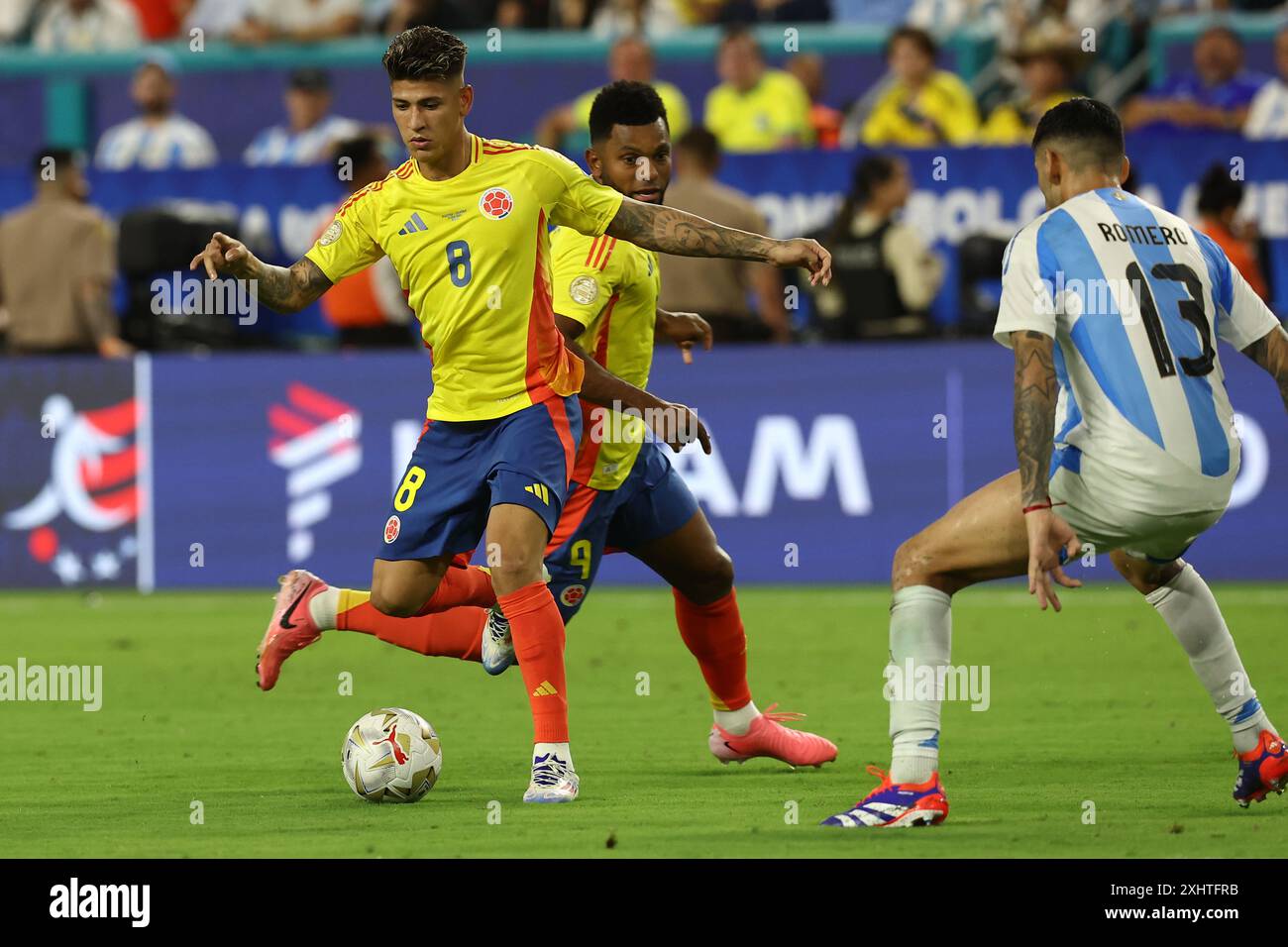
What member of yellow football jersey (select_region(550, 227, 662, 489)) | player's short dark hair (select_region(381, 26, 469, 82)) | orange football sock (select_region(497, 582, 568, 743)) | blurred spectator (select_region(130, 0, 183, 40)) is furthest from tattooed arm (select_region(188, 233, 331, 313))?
blurred spectator (select_region(130, 0, 183, 40))

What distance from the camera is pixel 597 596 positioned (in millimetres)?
13578

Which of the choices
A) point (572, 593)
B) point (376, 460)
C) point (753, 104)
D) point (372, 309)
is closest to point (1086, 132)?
point (572, 593)

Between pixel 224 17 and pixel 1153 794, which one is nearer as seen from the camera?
pixel 1153 794

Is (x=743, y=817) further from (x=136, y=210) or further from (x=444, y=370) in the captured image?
(x=136, y=210)

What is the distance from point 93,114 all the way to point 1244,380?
9913 millimetres

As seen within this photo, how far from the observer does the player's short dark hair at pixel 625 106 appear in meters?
7.41

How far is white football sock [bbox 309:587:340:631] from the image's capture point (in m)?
7.70

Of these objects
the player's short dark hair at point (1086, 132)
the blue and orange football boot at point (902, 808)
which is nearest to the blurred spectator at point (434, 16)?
the player's short dark hair at point (1086, 132)

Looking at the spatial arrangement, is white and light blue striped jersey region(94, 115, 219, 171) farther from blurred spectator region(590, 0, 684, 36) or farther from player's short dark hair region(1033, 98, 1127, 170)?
player's short dark hair region(1033, 98, 1127, 170)

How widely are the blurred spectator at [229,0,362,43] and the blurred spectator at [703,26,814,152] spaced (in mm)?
3733

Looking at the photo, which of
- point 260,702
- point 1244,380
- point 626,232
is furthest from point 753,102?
point 626,232

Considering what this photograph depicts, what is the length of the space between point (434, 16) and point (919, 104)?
4.36 meters

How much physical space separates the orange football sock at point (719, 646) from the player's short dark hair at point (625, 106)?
164cm

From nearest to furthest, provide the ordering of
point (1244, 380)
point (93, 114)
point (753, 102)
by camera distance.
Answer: point (1244, 380)
point (753, 102)
point (93, 114)
